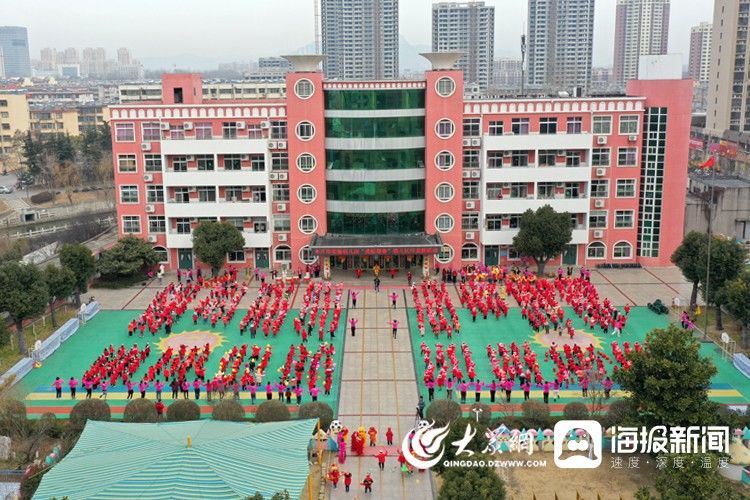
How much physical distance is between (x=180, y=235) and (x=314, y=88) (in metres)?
9.90

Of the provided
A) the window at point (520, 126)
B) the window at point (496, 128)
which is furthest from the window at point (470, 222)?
the window at point (520, 126)

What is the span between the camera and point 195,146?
126 feet

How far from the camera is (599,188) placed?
1544 inches

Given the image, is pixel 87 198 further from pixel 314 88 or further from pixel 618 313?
pixel 618 313

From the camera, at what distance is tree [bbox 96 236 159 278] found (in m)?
36.6

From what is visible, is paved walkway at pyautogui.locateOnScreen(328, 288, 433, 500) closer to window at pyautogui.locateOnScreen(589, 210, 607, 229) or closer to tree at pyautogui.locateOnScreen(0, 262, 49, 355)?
tree at pyautogui.locateOnScreen(0, 262, 49, 355)

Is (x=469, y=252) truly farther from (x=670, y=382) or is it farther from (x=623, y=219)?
(x=670, y=382)

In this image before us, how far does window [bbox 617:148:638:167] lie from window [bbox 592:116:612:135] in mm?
1151

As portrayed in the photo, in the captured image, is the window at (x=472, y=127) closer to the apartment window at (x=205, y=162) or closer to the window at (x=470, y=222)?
the window at (x=470, y=222)

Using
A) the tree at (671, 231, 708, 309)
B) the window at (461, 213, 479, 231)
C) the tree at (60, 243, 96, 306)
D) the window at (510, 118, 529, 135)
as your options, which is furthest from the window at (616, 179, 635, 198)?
the tree at (60, 243, 96, 306)

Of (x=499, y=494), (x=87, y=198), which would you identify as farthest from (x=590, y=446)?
(x=87, y=198)

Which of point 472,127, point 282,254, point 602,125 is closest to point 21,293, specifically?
point 282,254

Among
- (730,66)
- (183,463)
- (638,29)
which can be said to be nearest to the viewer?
(183,463)

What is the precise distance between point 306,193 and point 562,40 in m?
83.3
